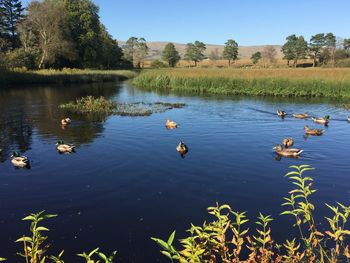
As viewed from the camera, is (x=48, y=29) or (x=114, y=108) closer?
(x=114, y=108)

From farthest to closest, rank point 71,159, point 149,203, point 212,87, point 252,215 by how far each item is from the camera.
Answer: point 212,87, point 71,159, point 149,203, point 252,215

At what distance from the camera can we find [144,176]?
13898 millimetres

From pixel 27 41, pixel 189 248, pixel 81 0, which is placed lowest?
pixel 189 248

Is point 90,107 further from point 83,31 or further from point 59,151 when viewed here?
point 83,31

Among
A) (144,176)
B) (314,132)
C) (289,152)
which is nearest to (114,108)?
(314,132)

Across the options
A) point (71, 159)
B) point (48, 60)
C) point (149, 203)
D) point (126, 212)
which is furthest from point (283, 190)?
point (48, 60)

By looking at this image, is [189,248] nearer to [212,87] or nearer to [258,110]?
[258,110]

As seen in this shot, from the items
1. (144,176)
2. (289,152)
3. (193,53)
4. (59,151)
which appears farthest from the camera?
(193,53)

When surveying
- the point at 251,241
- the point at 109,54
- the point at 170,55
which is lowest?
the point at 251,241

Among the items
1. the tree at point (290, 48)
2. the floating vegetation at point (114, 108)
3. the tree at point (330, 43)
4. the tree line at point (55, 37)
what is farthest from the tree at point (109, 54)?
the tree at point (330, 43)

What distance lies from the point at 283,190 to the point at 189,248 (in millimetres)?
9303

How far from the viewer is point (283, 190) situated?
1248cm

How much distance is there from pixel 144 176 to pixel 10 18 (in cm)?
9028

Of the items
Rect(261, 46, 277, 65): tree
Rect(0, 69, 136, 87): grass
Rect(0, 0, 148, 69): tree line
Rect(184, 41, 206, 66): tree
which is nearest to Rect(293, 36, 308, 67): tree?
Rect(261, 46, 277, 65): tree
